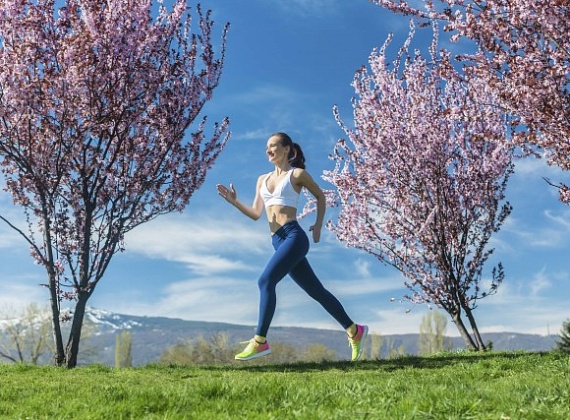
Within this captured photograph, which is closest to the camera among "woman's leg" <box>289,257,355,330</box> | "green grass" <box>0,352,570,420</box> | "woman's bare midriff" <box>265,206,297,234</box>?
"green grass" <box>0,352,570,420</box>

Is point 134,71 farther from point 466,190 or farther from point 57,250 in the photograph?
point 466,190

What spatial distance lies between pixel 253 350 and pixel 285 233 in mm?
1958

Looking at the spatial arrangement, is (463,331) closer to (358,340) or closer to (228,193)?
(358,340)

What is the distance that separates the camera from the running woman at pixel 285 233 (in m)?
9.79

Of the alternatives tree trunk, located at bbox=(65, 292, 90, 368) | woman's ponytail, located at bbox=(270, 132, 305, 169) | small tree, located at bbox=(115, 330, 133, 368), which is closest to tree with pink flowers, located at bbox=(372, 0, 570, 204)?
woman's ponytail, located at bbox=(270, 132, 305, 169)

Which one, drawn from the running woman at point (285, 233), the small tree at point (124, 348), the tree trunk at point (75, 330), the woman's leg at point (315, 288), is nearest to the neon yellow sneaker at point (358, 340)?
the running woman at point (285, 233)

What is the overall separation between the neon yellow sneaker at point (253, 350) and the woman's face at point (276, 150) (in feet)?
10.2

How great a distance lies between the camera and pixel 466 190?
728 inches

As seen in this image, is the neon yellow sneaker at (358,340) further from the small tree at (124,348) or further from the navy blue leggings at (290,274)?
the small tree at (124,348)

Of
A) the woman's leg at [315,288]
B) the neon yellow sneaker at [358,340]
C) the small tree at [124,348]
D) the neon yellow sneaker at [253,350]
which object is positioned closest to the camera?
the neon yellow sneaker at [253,350]

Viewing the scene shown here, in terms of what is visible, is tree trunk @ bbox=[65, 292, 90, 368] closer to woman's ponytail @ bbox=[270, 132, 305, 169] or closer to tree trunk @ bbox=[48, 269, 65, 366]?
tree trunk @ bbox=[48, 269, 65, 366]

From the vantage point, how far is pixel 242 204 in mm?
10766

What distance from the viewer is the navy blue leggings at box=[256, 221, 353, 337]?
9.77 m

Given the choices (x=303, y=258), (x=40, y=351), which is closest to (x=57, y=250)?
(x=303, y=258)
